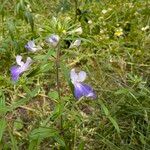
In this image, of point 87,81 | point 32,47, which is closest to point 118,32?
point 87,81

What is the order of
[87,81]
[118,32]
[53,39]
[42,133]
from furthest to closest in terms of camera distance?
1. [118,32]
2. [87,81]
3. [42,133]
4. [53,39]

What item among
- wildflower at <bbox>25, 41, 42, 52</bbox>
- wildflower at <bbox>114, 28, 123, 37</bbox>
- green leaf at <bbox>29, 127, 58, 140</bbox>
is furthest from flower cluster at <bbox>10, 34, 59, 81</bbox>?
wildflower at <bbox>114, 28, 123, 37</bbox>

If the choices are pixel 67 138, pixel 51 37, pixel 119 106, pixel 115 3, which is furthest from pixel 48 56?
pixel 115 3

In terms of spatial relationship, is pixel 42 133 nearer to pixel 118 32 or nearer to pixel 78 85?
pixel 78 85

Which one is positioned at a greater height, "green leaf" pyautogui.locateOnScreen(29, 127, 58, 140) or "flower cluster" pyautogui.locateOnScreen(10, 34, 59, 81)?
"flower cluster" pyautogui.locateOnScreen(10, 34, 59, 81)

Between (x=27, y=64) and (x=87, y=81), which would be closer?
(x=27, y=64)

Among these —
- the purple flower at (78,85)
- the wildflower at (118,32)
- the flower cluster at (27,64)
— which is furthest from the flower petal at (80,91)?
the wildflower at (118,32)

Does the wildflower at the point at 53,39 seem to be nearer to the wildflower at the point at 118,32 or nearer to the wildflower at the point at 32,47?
the wildflower at the point at 32,47

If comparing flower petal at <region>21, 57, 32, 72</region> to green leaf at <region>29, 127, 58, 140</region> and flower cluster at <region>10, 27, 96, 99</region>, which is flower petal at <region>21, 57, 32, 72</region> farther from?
green leaf at <region>29, 127, 58, 140</region>

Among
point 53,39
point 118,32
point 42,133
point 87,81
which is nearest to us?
point 53,39
